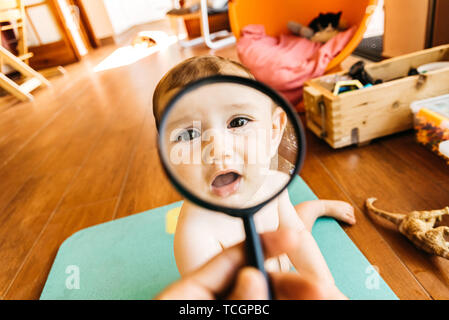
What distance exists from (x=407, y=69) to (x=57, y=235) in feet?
5.38

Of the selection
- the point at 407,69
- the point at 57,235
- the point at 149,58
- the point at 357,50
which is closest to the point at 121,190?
the point at 57,235

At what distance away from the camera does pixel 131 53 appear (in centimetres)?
468

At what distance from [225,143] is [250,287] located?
0.23 metres

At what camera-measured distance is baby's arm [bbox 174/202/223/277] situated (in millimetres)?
636

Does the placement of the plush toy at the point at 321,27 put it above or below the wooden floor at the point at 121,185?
above

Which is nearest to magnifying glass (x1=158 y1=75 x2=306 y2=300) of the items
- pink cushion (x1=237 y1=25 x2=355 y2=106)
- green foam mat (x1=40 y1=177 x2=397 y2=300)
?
green foam mat (x1=40 y1=177 x2=397 y2=300)

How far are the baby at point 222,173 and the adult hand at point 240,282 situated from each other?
0.02 meters

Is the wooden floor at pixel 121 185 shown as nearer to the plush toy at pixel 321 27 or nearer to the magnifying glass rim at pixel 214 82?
the plush toy at pixel 321 27

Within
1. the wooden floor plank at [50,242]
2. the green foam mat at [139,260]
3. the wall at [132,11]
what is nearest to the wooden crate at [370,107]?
the green foam mat at [139,260]

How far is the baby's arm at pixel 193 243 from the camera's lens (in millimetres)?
636

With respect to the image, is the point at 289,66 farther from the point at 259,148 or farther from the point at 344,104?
the point at 259,148

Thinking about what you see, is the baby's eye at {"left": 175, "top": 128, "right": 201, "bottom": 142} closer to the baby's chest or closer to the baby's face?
the baby's face

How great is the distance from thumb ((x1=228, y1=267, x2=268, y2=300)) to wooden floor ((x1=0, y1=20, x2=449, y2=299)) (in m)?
0.59

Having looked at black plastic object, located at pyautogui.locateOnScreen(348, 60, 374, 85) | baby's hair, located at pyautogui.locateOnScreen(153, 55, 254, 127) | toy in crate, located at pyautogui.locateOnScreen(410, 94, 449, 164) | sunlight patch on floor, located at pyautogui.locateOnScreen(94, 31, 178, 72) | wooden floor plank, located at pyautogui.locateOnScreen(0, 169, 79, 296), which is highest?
baby's hair, located at pyautogui.locateOnScreen(153, 55, 254, 127)
